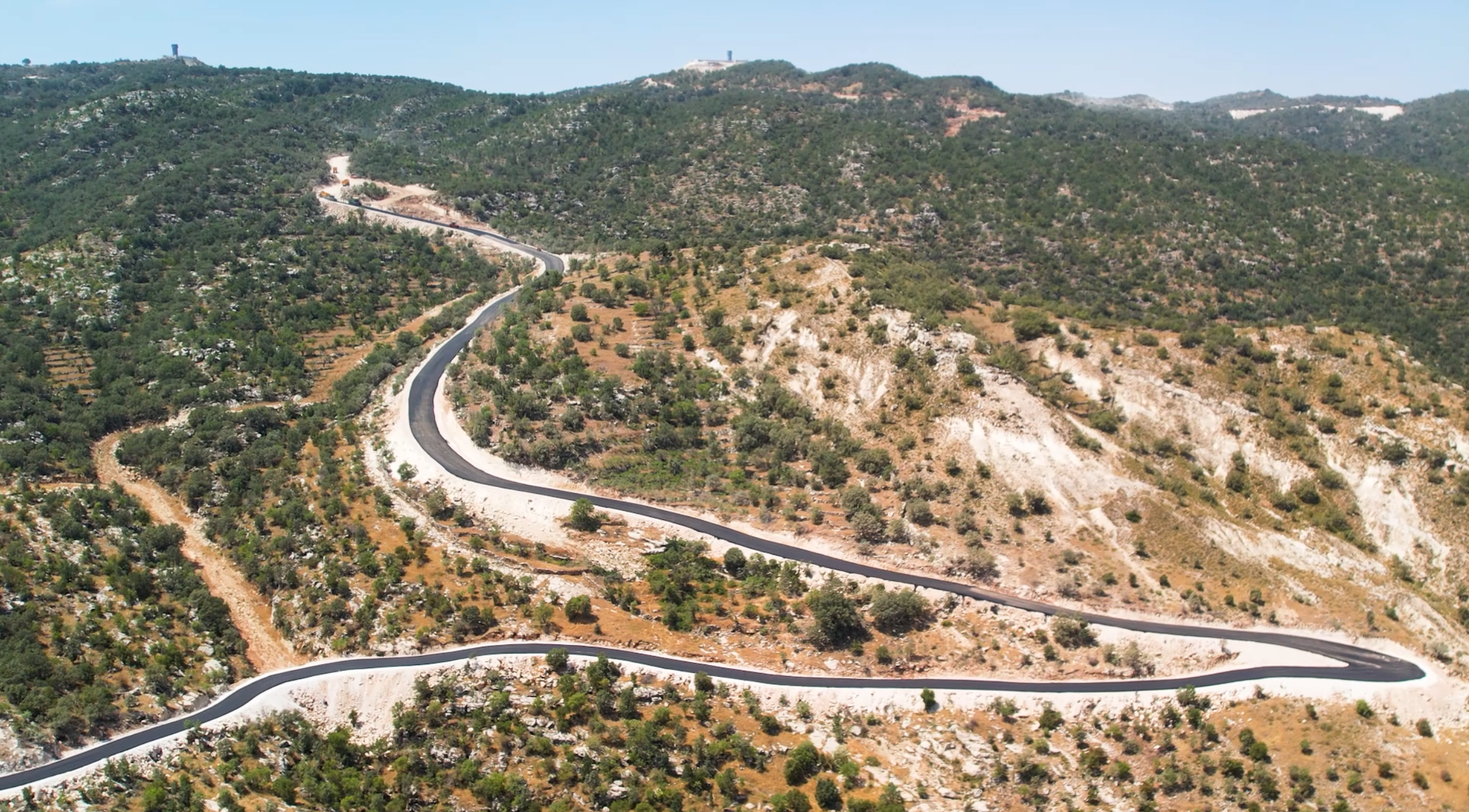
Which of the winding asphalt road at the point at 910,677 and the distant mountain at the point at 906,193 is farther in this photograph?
the distant mountain at the point at 906,193

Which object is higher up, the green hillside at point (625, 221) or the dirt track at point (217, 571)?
the green hillside at point (625, 221)

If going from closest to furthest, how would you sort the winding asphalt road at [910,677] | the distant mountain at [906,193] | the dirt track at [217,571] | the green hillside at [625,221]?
the winding asphalt road at [910,677], the dirt track at [217,571], the green hillside at [625,221], the distant mountain at [906,193]

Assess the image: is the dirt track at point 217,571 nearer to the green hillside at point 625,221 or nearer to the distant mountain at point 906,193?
the green hillside at point 625,221

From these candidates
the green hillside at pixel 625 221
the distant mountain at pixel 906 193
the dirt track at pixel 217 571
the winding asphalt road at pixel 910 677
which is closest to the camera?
the winding asphalt road at pixel 910 677

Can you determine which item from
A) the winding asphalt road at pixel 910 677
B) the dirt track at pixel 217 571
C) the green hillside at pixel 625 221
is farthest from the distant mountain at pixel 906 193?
the dirt track at pixel 217 571

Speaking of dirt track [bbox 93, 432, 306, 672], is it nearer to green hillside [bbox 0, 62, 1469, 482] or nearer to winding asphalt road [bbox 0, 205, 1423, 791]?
green hillside [bbox 0, 62, 1469, 482]

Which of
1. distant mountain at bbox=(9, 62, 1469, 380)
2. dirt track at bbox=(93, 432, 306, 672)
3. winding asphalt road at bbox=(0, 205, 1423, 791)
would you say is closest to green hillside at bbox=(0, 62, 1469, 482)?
distant mountain at bbox=(9, 62, 1469, 380)

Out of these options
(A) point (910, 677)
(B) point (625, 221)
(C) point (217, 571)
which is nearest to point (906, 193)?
(B) point (625, 221)

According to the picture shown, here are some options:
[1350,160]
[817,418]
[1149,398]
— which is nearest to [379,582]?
[817,418]

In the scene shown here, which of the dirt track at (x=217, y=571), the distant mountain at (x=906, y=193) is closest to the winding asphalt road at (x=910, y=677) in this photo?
the dirt track at (x=217, y=571)

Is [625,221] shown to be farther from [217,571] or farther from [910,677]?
[910,677]
